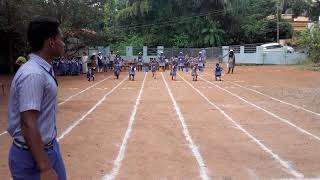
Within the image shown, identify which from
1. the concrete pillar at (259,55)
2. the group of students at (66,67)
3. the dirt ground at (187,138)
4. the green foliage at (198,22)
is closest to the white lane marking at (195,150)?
the dirt ground at (187,138)

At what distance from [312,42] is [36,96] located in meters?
31.0

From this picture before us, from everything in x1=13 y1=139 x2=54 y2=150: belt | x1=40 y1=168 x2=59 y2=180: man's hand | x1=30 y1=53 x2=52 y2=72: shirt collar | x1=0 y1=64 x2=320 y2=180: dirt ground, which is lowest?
x1=0 y1=64 x2=320 y2=180: dirt ground

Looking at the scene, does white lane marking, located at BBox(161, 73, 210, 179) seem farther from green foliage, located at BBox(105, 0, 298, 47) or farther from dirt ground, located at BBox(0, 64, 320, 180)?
green foliage, located at BBox(105, 0, 298, 47)

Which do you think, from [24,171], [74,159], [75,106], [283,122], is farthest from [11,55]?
[24,171]

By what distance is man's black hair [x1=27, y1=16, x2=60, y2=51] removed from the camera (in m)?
2.87

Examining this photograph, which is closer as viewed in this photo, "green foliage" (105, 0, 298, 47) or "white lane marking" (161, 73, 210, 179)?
"white lane marking" (161, 73, 210, 179)

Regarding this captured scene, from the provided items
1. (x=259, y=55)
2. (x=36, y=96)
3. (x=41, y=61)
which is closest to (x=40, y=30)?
(x=41, y=61)

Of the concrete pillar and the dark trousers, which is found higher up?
the dark trousers

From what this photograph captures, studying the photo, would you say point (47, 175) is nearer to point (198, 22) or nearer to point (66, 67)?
point (66, 67)

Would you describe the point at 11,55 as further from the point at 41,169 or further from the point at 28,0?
the point at 41,169

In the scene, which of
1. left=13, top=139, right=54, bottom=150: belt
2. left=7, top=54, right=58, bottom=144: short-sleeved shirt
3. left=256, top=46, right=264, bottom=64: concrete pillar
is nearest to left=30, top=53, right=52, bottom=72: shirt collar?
→ left=7, top=54, right=58, bottom=144: short-sleeved shirt

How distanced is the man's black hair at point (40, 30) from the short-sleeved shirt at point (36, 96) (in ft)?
0.24

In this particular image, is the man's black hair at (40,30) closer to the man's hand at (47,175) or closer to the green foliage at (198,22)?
the man's hand at (47,175)

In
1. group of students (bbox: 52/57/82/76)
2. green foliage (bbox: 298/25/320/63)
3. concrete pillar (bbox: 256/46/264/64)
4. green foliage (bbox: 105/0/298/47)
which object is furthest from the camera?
green foliage (bbox: 105/0/298/47)
